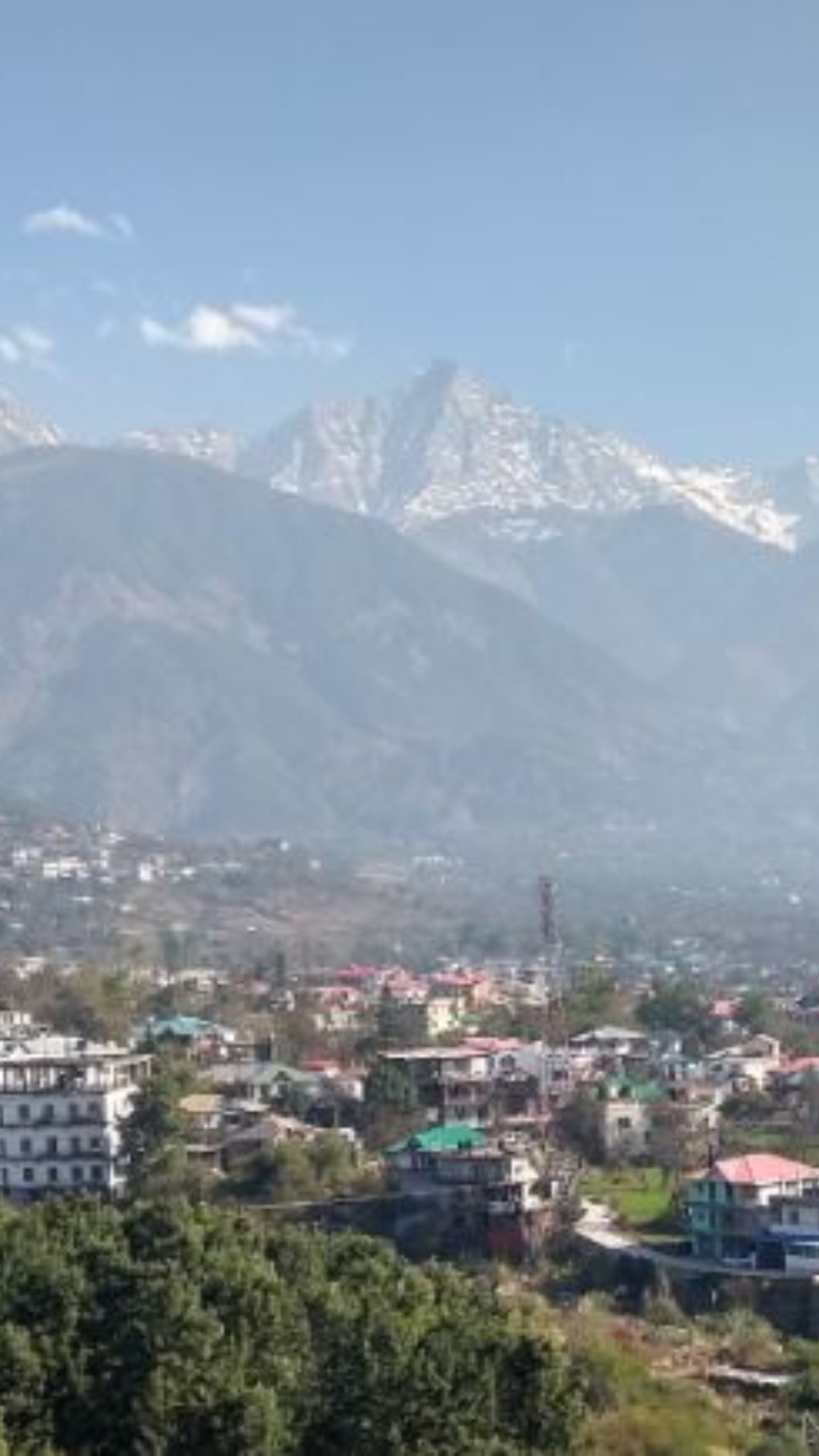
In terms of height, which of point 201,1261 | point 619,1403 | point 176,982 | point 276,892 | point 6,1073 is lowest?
point 619,1403

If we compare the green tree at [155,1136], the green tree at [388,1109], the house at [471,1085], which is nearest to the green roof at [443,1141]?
the green tree at [388,1109]

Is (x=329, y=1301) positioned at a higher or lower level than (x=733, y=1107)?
lower

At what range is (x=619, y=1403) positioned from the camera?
3147 cm

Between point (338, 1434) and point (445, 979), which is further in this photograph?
point (445, 979)

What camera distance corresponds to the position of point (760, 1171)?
41.8 meters

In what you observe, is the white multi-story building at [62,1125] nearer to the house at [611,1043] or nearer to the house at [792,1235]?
the house at [792,1235]

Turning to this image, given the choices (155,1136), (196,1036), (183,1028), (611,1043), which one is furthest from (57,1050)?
(611,1043)

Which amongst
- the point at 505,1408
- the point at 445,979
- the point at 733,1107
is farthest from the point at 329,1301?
the point at 445,979

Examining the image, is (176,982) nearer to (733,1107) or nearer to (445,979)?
(445,979)

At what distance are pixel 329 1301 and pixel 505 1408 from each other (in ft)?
10.8

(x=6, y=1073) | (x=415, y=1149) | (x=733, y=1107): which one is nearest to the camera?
(x=415, y=1149)

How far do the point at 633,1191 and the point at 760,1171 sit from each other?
575cm

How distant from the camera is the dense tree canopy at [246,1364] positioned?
2477 centimetres

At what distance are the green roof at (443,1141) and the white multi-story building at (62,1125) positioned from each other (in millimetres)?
5269
